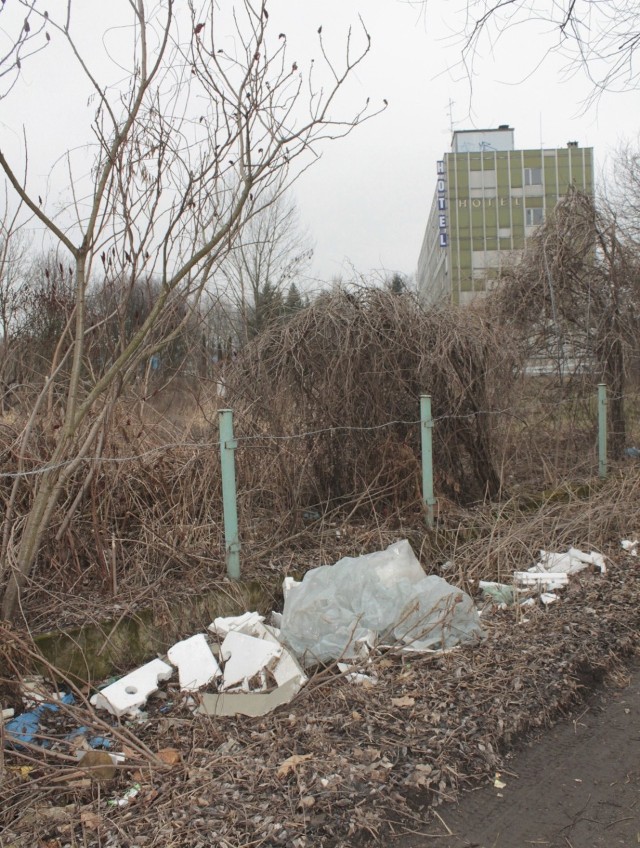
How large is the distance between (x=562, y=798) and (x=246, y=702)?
146 centimetres

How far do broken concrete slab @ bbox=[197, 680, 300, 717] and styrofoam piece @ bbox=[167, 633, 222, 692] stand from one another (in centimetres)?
18

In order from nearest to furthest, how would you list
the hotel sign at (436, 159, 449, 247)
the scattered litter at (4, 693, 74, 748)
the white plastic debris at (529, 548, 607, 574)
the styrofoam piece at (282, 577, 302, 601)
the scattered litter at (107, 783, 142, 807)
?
the scattered litter at (107, 783, 142, 807) → the scattered litter at (4, 693, 74, 748) → the styrofoam piece at (282, 577, 302, 601) → the white plastic debris at (529, 548, 607, 574) → the hotel sign at (436, 159, 449, 247)

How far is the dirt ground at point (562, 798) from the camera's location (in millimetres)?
2418

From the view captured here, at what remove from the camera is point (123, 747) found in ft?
9.70

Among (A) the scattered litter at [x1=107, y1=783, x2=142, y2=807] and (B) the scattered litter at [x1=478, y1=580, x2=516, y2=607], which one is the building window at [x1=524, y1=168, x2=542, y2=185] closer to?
(B) the scattered litter at [x1=478, y1=580, x2=516, y2=607]

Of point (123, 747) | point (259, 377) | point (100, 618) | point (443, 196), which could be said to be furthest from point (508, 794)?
point (443, 196)

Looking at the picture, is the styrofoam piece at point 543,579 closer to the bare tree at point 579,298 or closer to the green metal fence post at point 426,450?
the green metal fence post at point 426,450

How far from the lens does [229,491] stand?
4.61 m

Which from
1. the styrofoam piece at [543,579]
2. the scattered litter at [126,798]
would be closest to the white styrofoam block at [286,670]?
the scattered litter at [126,798]

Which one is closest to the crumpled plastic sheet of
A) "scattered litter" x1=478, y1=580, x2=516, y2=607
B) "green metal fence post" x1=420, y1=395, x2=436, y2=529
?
"scattered litter" x1=478, y1=580, x2=516, y2=607

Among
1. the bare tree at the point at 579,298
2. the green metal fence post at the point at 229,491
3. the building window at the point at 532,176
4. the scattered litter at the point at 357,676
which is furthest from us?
the building window at the point at 532,176

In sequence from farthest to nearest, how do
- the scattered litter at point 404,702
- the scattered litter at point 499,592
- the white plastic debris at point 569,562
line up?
the white plastic debris at point 569,562
the scattered litter at point 499,592
the scattered litter at point 404,702

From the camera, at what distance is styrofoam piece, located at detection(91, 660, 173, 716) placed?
3434 millimetres

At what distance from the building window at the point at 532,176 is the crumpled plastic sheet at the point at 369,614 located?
7354 centimetres
